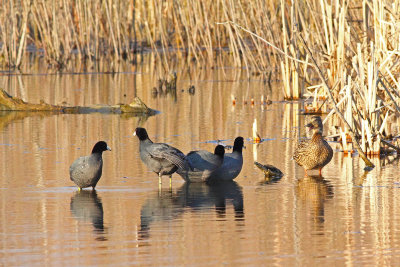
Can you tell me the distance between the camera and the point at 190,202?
28.7 ft

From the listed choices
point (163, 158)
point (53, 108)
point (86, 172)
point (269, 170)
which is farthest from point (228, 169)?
point (53, 108)

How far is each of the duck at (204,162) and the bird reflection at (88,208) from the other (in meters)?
1.13

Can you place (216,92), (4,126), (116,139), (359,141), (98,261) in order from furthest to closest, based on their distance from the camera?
1. (216,92)
2. (4,126)
3. (116,139)
4. (359,141)
5. (98,261)

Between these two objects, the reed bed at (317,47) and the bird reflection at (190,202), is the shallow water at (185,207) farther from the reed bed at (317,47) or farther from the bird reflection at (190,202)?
the reed bed at (317,47)

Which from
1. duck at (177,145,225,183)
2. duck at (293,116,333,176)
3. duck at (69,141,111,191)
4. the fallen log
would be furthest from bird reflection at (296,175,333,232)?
the fallen log

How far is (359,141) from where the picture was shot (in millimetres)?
11914

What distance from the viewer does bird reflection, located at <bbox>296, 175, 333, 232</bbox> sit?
8.04 meters

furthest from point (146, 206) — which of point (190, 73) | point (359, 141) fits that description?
point (190, 73)

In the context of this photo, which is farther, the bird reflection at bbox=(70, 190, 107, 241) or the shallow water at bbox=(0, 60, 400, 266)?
the bird reflection at bbox=(70, 190, 107, 241)

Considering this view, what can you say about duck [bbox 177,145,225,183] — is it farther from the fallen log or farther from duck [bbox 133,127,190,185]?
the fallen log

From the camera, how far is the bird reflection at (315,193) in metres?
8.04

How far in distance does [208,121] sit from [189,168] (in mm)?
5801

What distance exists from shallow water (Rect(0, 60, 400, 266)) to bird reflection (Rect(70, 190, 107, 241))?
0.03 ft

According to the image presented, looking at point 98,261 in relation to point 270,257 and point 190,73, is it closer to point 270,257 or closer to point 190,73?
point 270,257
